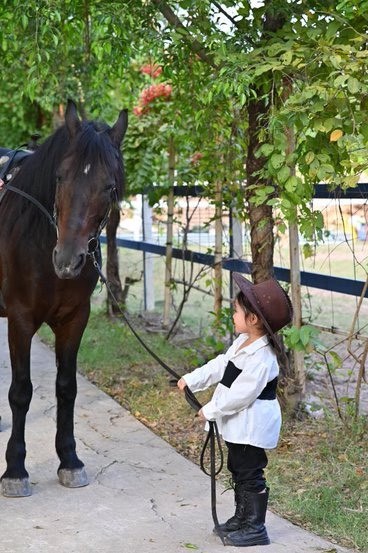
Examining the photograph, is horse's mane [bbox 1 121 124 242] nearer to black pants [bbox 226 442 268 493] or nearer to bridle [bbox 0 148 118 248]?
bridle [bbox 0 148 118 248]

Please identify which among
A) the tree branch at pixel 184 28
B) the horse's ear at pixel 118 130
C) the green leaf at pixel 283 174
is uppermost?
the tree branch at pixel 184 28

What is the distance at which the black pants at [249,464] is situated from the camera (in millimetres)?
4074

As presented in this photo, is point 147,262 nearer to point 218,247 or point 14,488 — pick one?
point 218,247

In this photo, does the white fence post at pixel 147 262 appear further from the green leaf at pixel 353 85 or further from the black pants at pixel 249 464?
the black pants at pixel 249 464

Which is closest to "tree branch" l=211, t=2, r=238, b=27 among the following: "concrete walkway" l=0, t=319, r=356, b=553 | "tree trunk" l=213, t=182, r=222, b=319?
"tree trunk" l=213, t=182, r=222, b=319

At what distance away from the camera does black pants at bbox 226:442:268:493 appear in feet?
13.4

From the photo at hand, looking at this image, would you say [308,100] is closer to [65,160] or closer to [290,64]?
[290,64]

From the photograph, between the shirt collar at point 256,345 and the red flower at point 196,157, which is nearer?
the shirt collar at point 256,345

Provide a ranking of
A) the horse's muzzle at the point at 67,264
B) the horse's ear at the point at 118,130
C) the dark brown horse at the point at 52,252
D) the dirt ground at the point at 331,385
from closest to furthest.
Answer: the horse's muzzle at the point at 67,264, the dark brown horse at the point at 52,252, the horse's ear at the point at 118,130, the dirt ground at the point at 331,385

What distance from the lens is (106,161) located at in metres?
4.47

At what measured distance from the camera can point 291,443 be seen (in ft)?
18.1

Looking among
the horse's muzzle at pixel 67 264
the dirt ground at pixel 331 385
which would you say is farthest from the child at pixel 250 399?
the dirt ground at pixel 331 385

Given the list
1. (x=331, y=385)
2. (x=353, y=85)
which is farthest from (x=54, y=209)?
(x=331, y=385)

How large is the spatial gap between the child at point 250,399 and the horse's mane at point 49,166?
97 cm
